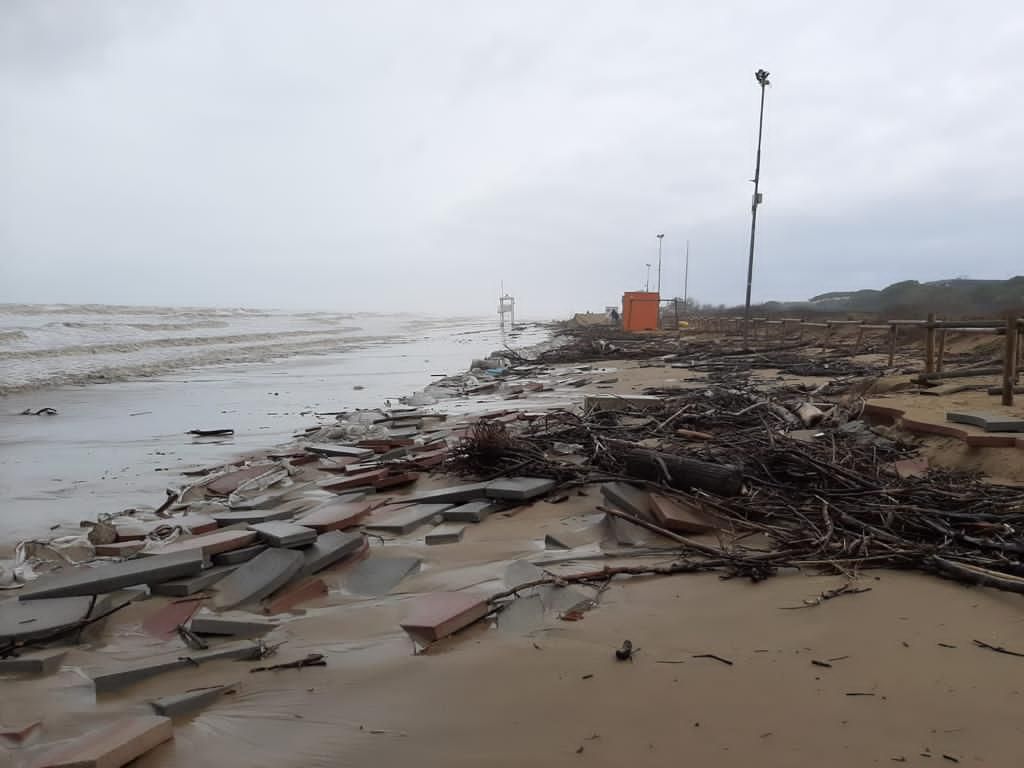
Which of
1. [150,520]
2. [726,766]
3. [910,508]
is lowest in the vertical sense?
[150,520]

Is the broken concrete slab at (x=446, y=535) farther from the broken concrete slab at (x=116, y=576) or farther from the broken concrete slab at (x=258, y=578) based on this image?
the broken concrete slab at (x=116, y=576)

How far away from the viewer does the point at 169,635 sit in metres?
2.89

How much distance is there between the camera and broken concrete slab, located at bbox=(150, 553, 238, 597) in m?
3.26

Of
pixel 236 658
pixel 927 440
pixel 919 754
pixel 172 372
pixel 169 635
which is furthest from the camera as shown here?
pixel 172 372

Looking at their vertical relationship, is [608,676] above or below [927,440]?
below

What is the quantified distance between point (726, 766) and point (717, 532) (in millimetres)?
1968

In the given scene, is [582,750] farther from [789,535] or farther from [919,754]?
[789,535]

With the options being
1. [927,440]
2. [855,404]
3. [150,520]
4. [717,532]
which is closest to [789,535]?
[717,532]

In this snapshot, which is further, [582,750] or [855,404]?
[855,404]

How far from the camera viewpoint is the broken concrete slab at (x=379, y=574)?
10.9 ft

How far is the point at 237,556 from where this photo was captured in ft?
11.6

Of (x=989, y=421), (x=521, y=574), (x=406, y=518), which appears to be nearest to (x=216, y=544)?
(x=406, y=518)

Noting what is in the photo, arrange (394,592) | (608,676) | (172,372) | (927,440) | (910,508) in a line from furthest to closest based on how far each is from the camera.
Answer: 1. (172,372)
2. (927,440)
3. (910,508)
4. (394,592)
5. (608,676)

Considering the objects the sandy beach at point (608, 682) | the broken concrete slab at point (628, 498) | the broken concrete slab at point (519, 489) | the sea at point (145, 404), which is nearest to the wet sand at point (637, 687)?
the sandy beach at point (608, 682)
